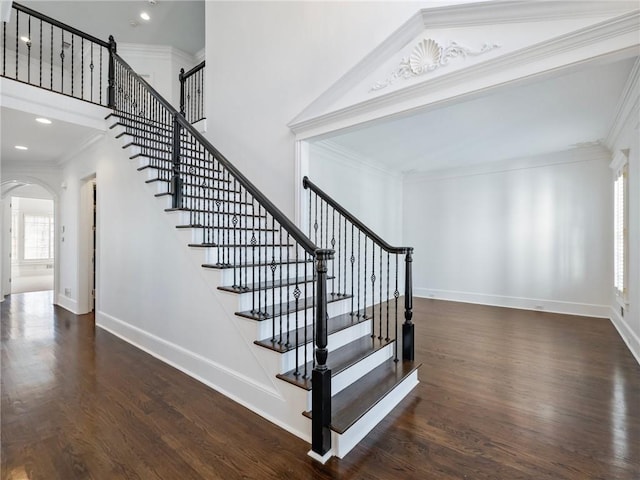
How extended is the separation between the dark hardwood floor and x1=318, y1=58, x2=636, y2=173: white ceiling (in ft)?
8.11

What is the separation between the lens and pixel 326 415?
1793mm

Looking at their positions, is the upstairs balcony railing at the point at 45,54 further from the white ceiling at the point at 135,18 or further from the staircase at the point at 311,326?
the staircase at the point at 311,326

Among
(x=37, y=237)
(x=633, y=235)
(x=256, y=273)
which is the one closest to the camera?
(x=256, y=273)

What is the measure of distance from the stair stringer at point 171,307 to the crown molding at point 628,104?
3.91 m

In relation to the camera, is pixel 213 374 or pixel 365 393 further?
pixel 213 374

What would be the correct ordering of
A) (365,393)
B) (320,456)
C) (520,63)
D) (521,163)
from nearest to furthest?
(320,456) < (365,393) < (520,63) < (521,163)

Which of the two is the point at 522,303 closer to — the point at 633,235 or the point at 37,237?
the point at 633,235

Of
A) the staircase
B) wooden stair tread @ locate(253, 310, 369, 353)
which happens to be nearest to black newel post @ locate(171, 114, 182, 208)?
the staircase

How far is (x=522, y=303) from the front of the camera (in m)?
5.47

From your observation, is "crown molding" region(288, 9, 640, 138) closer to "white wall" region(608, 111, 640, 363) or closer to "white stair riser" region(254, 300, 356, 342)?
"white wall" region(608, 111, 640, 363)

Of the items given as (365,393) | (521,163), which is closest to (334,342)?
(365,393)

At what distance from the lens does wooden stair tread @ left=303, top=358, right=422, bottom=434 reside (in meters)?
1.88

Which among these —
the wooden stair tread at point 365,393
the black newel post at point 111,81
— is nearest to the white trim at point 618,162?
the wooden stair tread at point 365,393

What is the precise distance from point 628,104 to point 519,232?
264 centimetres
